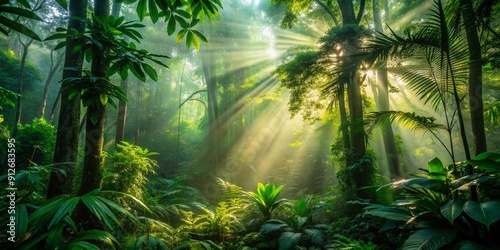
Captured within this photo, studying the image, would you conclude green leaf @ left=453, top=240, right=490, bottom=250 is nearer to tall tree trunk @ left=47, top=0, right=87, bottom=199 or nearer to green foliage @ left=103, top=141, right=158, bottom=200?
green foliage @ left=103, top=141, right=158, bottom=200

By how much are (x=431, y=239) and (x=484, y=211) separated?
20.6 inches

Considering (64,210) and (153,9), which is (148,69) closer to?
(153,9)

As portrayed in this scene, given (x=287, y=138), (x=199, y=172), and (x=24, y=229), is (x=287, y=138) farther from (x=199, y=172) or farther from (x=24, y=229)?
(x=24, y=229)

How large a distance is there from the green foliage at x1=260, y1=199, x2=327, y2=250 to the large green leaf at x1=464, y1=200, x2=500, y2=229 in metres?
2.14

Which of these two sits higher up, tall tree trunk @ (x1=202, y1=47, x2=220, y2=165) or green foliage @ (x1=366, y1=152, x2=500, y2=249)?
tall tree trunk @ (x1=202, y1=47, x2=220, y2=165)

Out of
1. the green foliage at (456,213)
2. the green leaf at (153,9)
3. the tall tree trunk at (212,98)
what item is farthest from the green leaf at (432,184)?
the tall tree trunk at (212,98)

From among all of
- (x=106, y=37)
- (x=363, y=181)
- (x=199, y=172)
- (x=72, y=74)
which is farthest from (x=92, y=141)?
(x=199, y=172)

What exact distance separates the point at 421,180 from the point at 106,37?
138 inches

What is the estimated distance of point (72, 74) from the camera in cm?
391

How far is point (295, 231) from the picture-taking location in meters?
4.33

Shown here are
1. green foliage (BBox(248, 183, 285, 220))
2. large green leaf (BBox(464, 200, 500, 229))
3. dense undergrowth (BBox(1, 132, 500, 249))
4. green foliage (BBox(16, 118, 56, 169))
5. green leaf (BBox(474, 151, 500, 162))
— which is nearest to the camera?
dense undergrowth (BBox(1, 132, 500, 249))

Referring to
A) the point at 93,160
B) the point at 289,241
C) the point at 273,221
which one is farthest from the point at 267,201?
the point at 93,160

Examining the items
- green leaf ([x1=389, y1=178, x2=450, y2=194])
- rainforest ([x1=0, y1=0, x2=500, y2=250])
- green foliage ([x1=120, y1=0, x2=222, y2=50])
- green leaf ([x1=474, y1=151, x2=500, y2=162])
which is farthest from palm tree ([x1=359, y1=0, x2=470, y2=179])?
green foliage ([x1=120, y1=0, x2=222, y2=50])

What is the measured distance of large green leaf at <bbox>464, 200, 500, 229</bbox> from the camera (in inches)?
80.1
